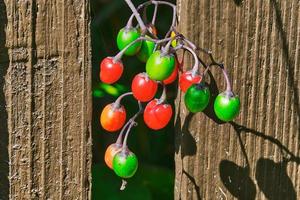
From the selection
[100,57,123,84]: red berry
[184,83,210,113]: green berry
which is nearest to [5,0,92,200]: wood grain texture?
[100,57,123,84]: red berry

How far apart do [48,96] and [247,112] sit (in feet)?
1.41

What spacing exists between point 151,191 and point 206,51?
1.92 ft

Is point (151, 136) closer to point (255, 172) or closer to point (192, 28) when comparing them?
point (255, 172)

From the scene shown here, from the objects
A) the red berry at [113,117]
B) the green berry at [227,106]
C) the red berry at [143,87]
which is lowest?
the red berry at [113,117]

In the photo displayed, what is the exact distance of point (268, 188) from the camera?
160 cm

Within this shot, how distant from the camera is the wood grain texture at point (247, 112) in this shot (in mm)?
1448

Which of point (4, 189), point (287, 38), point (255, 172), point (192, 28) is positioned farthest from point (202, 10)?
point (4, 189)

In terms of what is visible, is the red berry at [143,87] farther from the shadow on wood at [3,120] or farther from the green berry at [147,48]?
the shadow on wood at [3,120]

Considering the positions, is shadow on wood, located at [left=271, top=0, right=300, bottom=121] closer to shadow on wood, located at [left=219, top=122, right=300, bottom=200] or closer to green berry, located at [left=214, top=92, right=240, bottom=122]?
shadow on wood, located at [left=219, top=122, right=300, bottom=200]

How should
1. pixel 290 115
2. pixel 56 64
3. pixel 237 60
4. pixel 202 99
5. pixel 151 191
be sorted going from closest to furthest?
pixel 202 99 < pixel 56 64 < pixel 237 60 < pixel 290 115 < pixel 151 191

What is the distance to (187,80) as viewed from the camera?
4.19 ft

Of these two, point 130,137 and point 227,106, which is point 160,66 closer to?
point 227,106

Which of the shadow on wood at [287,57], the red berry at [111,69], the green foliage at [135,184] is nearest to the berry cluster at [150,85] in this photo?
the red berry at [111,69]

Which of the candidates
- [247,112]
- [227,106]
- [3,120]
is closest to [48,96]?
[3,120]
